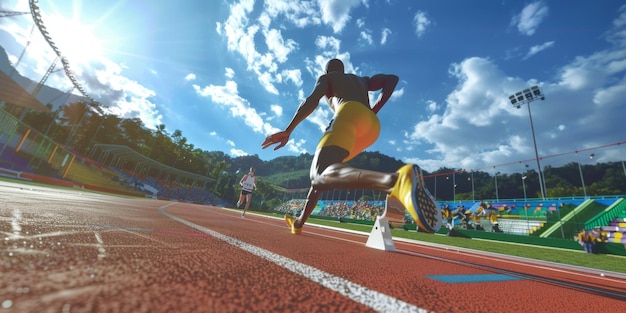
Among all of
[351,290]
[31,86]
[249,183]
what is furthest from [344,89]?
[31,86]

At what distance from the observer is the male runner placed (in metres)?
1.63

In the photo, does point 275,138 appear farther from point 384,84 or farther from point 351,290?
point 351,290

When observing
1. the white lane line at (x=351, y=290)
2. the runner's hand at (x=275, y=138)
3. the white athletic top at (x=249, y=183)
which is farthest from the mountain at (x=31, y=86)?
the white lane line at (x=351, y=290)

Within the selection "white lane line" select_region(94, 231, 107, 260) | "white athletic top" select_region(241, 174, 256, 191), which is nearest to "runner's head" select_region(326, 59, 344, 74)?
"white lane line" select_region(94, 231, 107, 260)

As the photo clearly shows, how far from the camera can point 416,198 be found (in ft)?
5.19

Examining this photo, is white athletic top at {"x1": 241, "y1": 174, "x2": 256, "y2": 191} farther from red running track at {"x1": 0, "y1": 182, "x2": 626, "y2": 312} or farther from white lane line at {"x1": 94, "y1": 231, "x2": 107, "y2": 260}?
white lane line at {"x1": 94, "y1": 231, "x2": 107, "y2": 260}

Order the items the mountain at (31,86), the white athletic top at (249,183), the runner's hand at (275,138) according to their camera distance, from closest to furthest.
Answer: the runner's hand at (275,138), the white athletic top at (249,183), the mountain at (31,86)

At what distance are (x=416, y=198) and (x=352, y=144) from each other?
0.96m

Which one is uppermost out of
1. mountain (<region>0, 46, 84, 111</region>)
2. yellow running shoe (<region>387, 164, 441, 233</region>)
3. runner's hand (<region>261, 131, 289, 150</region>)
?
mountain (<region>0, 46, 84, 111</region>)

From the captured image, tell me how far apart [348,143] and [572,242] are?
1408 cm

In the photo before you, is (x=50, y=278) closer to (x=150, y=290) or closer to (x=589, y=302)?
(x=150, y=290)

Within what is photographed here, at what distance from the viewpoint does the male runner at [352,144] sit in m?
1.63

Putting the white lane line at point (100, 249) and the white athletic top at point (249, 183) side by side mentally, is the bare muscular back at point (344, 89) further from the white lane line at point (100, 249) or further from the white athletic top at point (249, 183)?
the white athletic top at point (249, 183)

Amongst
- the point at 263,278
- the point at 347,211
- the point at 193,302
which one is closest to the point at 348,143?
the point at 263,278
